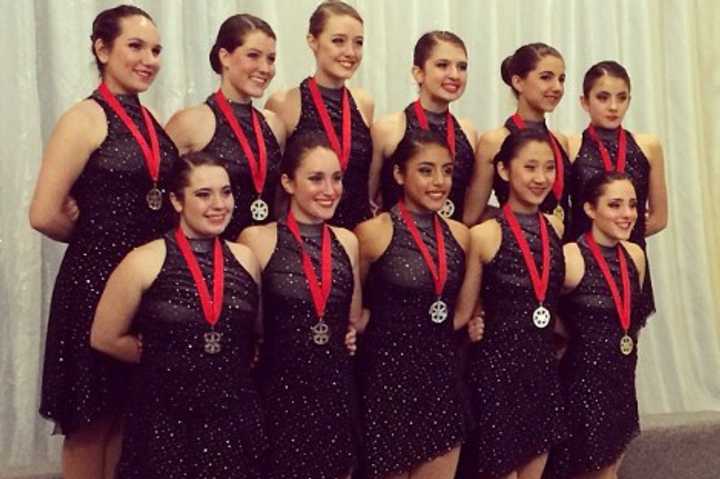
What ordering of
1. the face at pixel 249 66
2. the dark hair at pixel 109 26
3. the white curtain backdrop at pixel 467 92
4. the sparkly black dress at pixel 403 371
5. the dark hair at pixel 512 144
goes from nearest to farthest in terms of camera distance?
1. the dark hair at pixel 109 26
2. the sparkly black dress at pixel 403 371
3. the face at pixel 249 66
4. the dark hair at pixel 512 144
5. the white curtain backdrop at pixel 467 92

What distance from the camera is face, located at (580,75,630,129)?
3840mm

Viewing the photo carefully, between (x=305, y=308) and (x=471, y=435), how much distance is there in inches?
27.5

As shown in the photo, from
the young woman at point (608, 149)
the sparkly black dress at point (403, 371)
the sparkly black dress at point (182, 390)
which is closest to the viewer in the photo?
the sparkly black dress at point (182, 390)

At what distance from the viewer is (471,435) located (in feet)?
11.4

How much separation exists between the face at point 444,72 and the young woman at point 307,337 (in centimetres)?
63

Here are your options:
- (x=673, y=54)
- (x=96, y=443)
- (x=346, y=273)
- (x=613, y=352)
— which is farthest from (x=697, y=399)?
(x=96, y=443)

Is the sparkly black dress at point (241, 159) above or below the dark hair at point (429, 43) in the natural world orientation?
below

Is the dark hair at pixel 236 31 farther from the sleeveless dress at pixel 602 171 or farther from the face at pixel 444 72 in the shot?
the sleeveless dress at pixel 602 171

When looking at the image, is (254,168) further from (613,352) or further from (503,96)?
(503,96)

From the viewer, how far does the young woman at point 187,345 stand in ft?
9.48

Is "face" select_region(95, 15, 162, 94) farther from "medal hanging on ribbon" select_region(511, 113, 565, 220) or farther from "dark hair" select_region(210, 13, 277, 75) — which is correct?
"medal hanging on ribbon" select_region(511, 113, 565, 220)

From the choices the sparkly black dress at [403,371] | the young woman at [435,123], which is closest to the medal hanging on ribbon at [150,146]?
the sparkly black dress at [403,371]

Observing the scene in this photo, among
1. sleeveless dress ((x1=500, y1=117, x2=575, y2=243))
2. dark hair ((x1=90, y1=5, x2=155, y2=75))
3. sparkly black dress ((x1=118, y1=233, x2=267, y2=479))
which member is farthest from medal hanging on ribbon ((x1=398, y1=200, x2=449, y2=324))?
dark hair ((x1=90, y1=5, x2=155, y2=75))

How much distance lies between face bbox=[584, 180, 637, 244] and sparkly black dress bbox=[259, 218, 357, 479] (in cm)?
88
